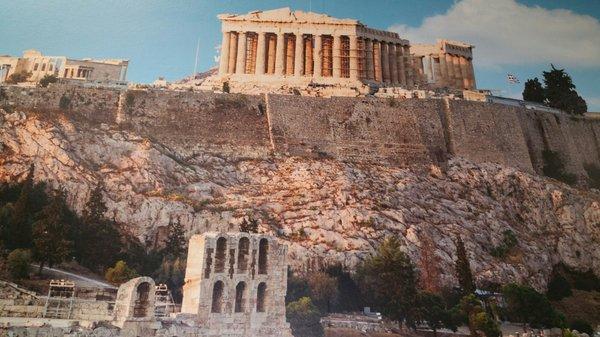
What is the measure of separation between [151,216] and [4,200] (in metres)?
9.52

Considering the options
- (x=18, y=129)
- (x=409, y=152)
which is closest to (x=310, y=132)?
(x=409, y=152)

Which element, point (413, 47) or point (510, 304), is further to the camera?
point (413, 47)

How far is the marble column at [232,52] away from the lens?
54781 millimetres

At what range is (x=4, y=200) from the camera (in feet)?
114

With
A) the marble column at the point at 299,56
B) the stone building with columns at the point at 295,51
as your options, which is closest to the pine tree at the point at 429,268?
the stone building with columns at the point at 295,51

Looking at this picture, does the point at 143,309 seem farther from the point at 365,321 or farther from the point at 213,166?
the point at 213,166

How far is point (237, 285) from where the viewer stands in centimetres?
2527

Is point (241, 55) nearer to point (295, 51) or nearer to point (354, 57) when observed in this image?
point (295, 51)

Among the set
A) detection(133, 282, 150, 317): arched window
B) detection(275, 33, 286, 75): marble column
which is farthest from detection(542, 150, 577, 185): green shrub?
detection(133, 282, 150, 317): arched window

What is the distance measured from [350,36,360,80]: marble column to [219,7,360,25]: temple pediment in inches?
80.3

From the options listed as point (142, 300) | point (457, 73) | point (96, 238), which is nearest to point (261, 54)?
point (457, 73)

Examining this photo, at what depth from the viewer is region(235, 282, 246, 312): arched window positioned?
25.0 m

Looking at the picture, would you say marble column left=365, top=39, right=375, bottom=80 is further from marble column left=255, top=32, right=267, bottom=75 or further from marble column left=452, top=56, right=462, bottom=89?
marble column left=452, top=56, right=462, bottom=89

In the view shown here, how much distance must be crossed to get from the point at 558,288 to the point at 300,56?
3235 cm
